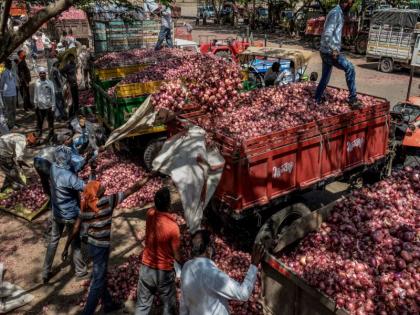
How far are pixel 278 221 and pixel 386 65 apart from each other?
59.6ft

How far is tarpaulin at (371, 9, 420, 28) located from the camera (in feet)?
64.9

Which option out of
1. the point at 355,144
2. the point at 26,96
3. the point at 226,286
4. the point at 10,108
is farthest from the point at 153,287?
the point at 26,96

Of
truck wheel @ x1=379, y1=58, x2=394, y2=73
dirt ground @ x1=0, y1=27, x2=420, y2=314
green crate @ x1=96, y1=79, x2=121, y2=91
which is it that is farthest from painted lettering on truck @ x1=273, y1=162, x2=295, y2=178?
truck wheel @ x1=379, y1=58, x2=394, y2=73

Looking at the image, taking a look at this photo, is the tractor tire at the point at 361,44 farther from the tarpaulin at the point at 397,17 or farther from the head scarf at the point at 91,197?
the head scarf at the point at 91,197

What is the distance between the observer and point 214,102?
6.82m

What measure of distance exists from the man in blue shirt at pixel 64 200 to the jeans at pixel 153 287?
1822 mm

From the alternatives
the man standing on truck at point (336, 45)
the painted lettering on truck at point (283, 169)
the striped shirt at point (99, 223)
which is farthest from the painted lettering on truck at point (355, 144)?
the striped shirt at point (99, 223)

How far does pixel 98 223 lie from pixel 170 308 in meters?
1.33

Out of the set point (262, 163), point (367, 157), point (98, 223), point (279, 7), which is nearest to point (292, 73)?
point (367, 157)

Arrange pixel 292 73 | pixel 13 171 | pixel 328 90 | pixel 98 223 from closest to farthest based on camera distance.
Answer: pixel 98 223 < pixel 328 90 < pixel 13 171 < pixel 292 73

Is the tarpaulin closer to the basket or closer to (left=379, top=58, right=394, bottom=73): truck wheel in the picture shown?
(left=379, top=58, right=394, bottom=73): truck wheel

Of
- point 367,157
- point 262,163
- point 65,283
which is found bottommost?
point 65,283

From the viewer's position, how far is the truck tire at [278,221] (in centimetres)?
591

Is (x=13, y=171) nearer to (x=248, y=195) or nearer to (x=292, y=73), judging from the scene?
(x=248, y=195)
